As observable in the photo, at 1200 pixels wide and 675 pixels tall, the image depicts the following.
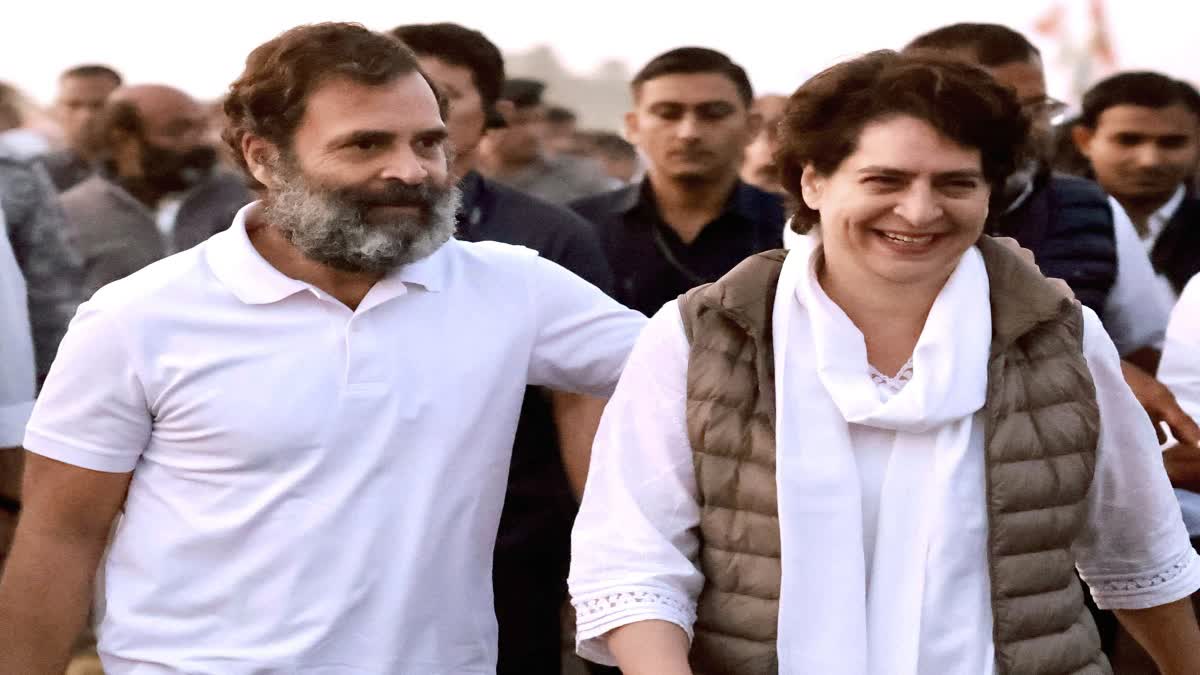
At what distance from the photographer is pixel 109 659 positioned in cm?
378

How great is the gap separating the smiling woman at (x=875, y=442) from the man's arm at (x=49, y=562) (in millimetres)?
866

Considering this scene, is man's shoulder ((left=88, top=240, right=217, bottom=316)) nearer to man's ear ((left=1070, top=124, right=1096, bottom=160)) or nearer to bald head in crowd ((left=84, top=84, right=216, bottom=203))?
bald head in crowd ((left=84, top=84, right=216, bottom=203))

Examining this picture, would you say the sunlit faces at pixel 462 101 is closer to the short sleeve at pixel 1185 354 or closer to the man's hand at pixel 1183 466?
the short sleeve at pixel 1185 354

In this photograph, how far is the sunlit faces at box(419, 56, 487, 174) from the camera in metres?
5.91

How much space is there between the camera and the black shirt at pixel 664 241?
21.7 ft

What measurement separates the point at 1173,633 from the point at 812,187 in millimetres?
1019

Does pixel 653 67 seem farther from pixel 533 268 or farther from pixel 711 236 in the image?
pixel 533 268

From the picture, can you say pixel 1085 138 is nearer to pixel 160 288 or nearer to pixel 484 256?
pixel 484 256

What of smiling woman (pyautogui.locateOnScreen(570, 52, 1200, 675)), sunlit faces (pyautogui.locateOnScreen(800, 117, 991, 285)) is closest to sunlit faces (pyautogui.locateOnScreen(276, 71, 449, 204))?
smiling woman (pyautogui.locateOnScreen(570, 52, 1200, 675))

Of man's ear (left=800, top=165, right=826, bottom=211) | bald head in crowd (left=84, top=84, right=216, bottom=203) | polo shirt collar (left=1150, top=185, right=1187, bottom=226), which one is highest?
man's ear (left=800, top=165, right=826, bottom=211)

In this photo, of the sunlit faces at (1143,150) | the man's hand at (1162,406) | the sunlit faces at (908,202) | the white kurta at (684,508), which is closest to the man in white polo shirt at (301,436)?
the white kurta at (684,508)

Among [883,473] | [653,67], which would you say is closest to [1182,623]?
[883,473]

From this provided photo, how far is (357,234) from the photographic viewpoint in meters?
3.75

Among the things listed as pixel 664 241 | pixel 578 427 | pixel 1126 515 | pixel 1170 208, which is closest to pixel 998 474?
pixel 1126 515
